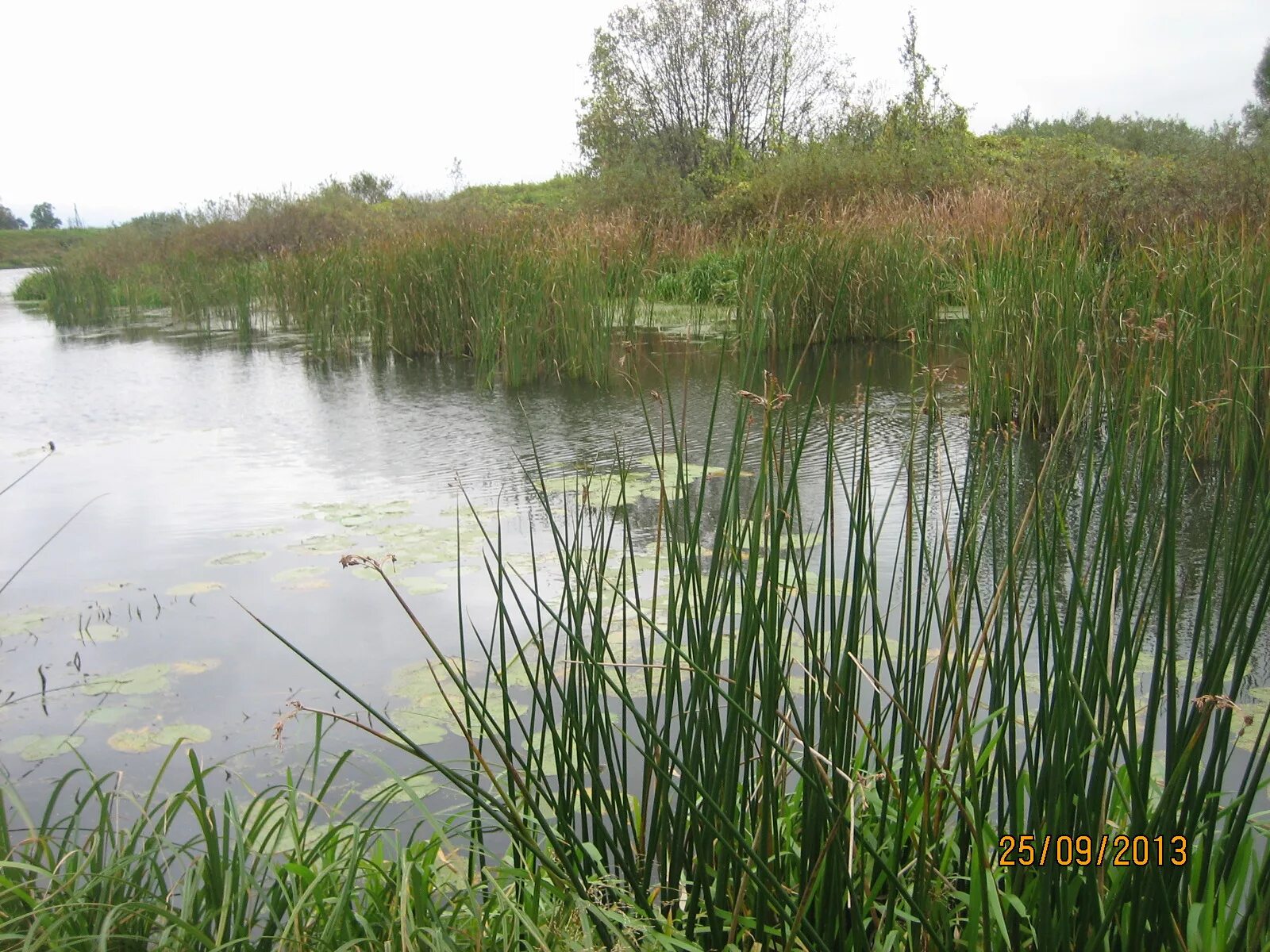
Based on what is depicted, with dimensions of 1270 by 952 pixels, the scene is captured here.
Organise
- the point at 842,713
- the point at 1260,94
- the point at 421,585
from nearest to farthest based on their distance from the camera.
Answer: the point at 842,713
the point at 421,585
the point at 1260,94

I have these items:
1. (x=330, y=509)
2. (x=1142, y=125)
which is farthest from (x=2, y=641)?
(x=1142, y=125)

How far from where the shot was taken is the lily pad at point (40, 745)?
1796mm

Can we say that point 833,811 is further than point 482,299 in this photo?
No

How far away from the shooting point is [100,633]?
7.66ft

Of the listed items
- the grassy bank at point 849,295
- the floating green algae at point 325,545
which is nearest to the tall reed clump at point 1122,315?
the grassy bank at point 849,295

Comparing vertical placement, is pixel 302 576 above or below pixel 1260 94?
below

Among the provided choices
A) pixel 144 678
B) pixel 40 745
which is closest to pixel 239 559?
pixel 144 678

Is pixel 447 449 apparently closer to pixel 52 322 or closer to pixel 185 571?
pixel 185 571

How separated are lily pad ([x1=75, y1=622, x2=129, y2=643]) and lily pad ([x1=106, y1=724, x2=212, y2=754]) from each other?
0.51m

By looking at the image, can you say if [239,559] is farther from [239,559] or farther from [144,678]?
[144,678]

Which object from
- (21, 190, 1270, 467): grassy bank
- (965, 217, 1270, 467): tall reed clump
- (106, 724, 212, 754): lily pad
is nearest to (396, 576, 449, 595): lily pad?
(106, 724, 212, 754): lily pad

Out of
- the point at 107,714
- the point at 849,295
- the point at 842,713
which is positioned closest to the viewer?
the point at 842,713

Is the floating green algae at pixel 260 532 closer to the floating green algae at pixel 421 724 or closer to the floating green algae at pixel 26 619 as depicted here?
the floating green algae at pixel 26 619

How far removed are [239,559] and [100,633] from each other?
1.69 ft
